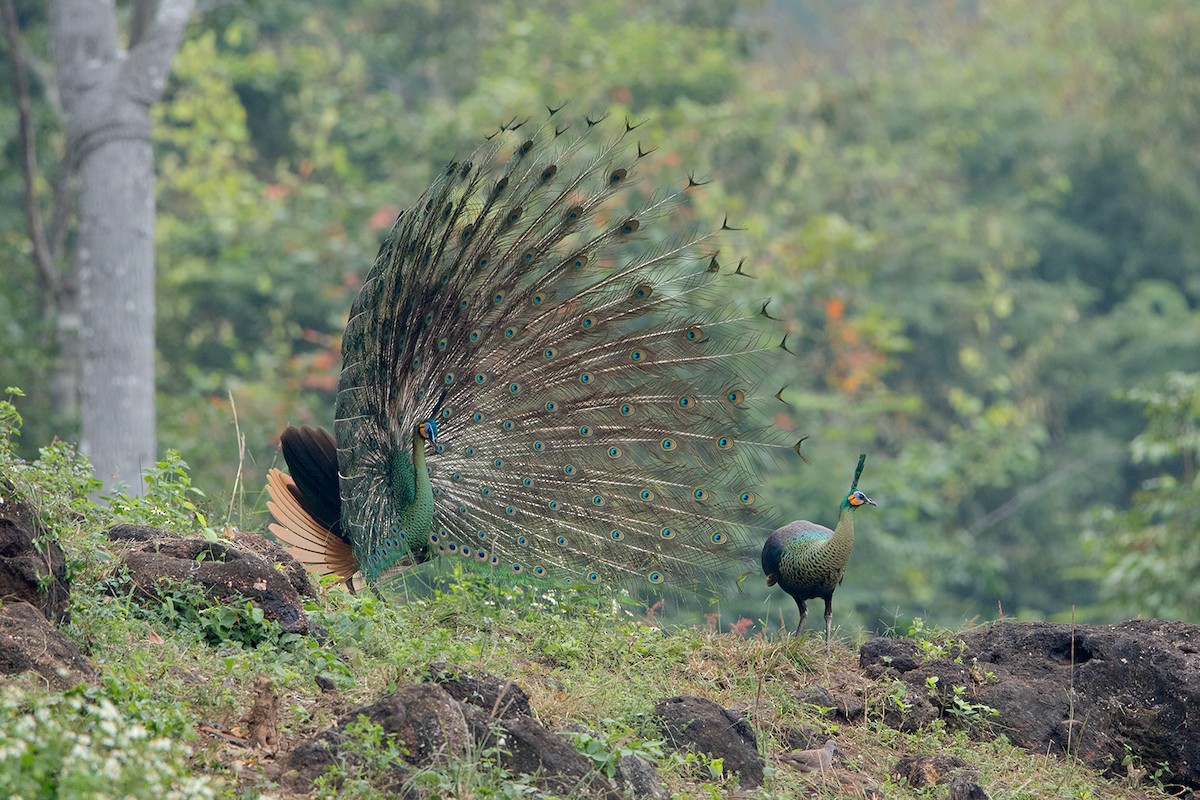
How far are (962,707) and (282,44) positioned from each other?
17.1 metres

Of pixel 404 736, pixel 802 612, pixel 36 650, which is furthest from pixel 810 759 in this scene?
pixel 36 650

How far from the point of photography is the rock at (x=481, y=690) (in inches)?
191

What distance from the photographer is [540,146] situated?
688 centimetres

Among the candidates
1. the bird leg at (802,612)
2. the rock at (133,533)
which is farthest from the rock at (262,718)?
the bird leg at (802,612)

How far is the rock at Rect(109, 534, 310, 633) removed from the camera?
5.46 m

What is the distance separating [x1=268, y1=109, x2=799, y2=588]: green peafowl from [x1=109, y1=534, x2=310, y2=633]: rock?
1.35 metres

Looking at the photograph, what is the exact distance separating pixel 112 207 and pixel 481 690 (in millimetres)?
6597

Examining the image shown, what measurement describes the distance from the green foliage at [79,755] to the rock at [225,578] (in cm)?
121

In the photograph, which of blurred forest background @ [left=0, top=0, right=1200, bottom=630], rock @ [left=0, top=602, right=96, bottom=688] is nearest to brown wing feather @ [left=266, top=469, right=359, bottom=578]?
rock @ [left=0, top=602, right=96, bottom=688]

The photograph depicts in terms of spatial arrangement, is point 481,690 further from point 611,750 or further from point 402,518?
point 402,518

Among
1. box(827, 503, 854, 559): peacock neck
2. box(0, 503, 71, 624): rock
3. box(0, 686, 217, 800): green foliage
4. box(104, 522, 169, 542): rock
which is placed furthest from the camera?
box(827, 503, 854, 559): peacock neck

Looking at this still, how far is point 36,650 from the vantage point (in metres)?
4.51

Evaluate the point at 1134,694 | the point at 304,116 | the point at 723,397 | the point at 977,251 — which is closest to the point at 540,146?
the point at 723,397

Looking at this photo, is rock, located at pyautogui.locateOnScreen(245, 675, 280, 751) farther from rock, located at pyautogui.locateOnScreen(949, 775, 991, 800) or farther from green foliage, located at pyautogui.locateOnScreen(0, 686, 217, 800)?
rock, located at pyautogui.locateOnScreen(949, 775, 991, 800)
